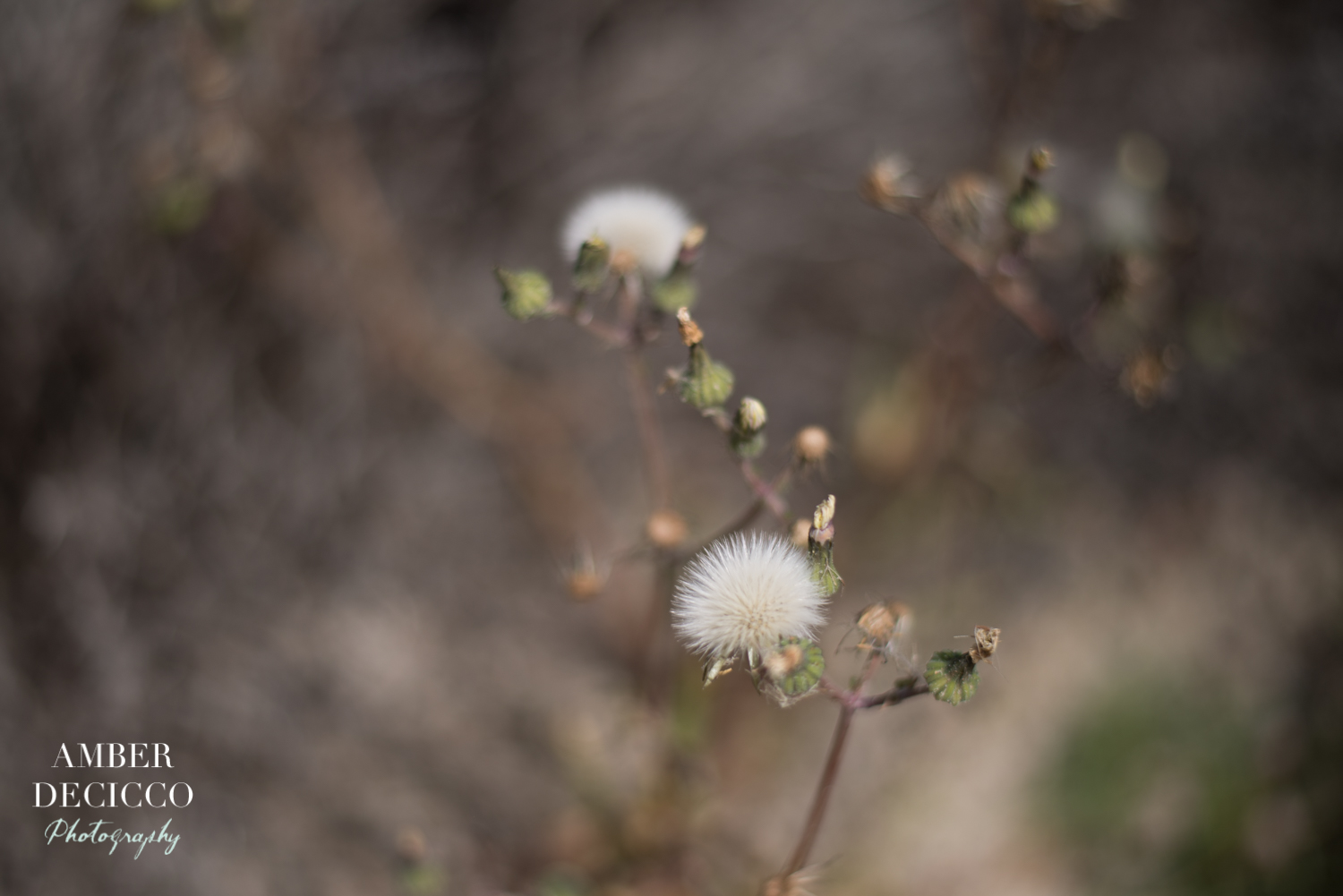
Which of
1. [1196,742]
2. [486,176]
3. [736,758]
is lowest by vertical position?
[736,758]

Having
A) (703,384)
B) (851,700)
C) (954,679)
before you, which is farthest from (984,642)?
(703,384)

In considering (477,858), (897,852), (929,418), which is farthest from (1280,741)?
(477,858)

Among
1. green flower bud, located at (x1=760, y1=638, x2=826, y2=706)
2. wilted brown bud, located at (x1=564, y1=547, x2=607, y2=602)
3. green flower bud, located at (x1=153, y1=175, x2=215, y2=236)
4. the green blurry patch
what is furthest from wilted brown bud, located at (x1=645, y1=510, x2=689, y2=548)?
the green blurry patch


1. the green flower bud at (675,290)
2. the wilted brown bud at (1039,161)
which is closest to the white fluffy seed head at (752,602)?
the green flower bud at (675,290)

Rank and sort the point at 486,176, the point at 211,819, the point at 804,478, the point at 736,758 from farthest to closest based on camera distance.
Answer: the point at 486,176, the point at 736,758, the point at 211,819, the point at 804,478

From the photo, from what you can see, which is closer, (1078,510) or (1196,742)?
(1196,742)

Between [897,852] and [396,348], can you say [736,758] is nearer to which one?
[897,852]

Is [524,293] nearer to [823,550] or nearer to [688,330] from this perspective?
[688,330]
